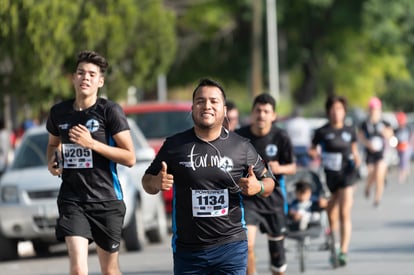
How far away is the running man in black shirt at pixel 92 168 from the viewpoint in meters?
8.87

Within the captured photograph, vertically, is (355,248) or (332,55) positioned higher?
(332,55)

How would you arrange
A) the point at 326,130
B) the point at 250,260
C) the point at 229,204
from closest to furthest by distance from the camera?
1. the point at 229,204
2. the point at 250,260
3. the point at 326,130

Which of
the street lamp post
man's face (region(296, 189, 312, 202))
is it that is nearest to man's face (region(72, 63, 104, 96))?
man's face (region(296, 189, 312, 202))

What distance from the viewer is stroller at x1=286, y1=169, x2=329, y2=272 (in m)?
13.1

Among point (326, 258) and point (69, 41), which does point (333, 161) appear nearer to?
point (326, 258)

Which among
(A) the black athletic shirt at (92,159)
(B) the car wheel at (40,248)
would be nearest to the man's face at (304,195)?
(B) the car wheel at (40,248)

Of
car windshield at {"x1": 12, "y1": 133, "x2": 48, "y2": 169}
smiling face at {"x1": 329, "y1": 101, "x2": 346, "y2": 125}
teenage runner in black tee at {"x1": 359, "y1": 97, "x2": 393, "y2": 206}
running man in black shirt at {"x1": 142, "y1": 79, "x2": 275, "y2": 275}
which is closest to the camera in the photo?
running man in black shirt at {"x1": 142, "y1": 79, "x2": 275, "y2": 275}

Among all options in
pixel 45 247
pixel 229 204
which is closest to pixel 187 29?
pixel 45 247

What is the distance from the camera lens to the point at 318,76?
5581 cm

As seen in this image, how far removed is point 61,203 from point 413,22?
Result: 4510 centimetres

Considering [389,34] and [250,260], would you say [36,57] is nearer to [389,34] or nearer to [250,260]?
[250,260]

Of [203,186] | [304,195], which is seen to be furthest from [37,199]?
[203,186]

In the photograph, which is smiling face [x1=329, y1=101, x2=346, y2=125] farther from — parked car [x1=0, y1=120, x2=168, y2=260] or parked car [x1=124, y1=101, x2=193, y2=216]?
parked car [x1=124, y1=101, x2=193, y2=216]

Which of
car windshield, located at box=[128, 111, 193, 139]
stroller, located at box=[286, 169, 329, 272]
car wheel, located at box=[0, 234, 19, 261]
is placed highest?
car windshield, located at box=[128, 111, 193, 139]
